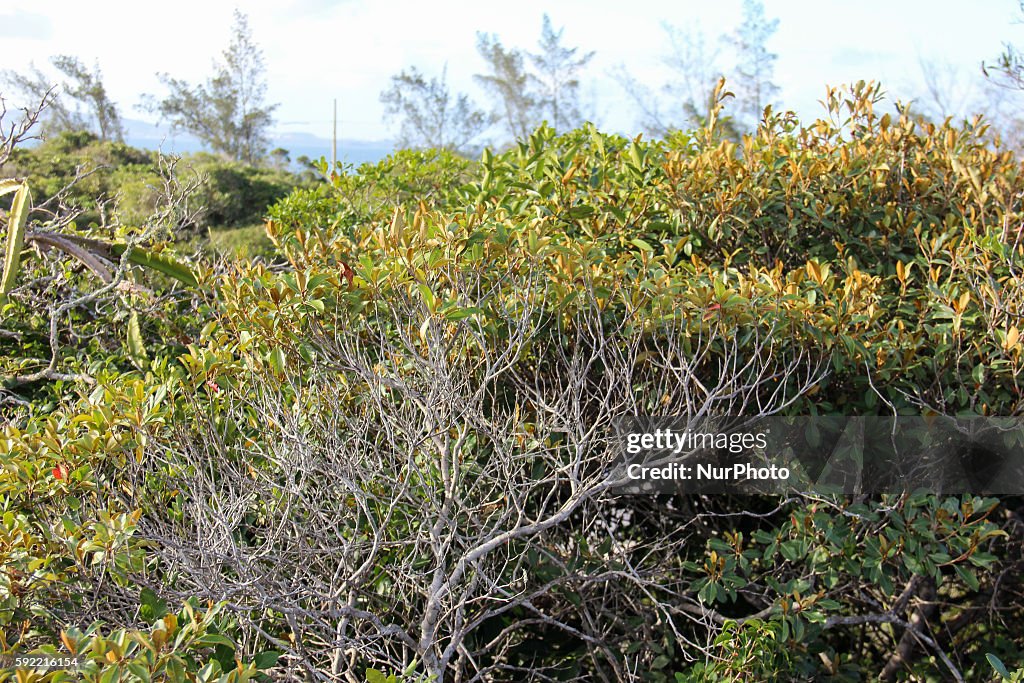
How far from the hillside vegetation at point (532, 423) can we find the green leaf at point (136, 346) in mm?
12

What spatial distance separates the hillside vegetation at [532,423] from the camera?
98.1 inches

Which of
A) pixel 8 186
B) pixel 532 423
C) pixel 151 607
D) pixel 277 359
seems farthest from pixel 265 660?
pixel 8 186

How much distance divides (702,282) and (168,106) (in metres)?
30.3

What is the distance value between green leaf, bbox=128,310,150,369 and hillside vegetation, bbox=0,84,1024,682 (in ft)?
0.04

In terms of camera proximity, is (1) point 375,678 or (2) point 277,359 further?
(2) point 277,359

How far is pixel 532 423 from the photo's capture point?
2850 mm

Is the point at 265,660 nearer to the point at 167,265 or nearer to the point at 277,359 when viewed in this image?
the point at 277,359

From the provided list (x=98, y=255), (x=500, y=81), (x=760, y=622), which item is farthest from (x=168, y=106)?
(x=760, y=622)

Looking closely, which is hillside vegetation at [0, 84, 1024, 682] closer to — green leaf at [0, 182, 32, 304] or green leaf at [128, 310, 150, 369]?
green leaf at [128, 310, 150, 369]

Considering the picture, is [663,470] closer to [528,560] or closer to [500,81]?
[528,560]

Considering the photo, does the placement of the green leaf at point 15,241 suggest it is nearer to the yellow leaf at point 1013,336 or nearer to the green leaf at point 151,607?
the green leaf at point 151,607

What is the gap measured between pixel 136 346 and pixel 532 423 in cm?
166

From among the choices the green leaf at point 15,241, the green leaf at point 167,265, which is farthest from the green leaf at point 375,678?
the green leaf at point 167,265

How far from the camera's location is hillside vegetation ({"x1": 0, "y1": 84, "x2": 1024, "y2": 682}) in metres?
2.49
